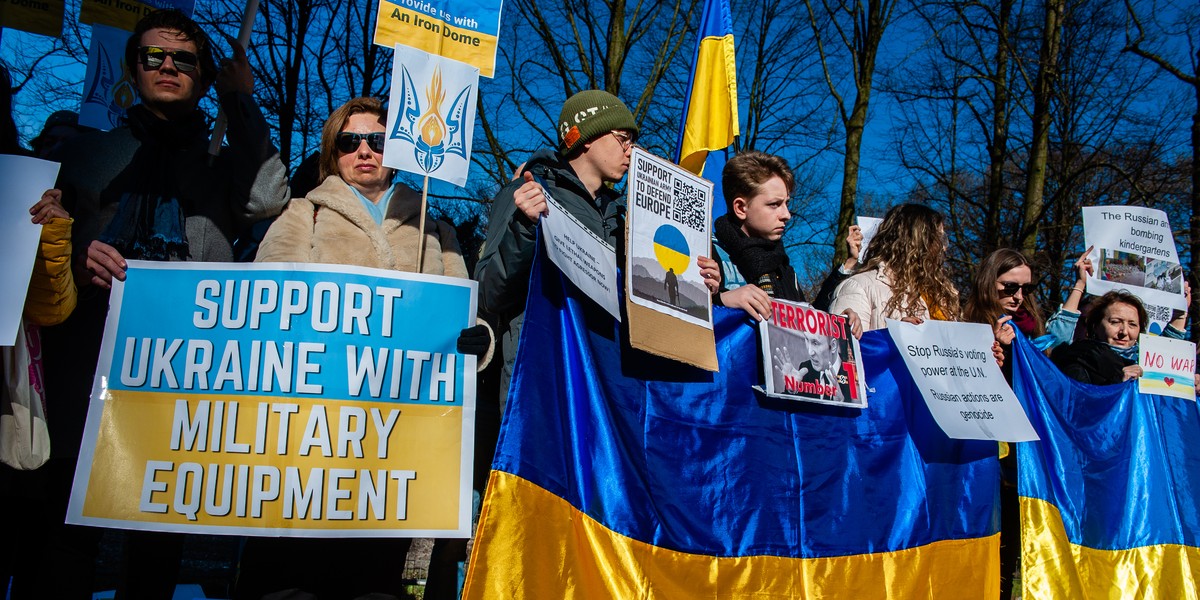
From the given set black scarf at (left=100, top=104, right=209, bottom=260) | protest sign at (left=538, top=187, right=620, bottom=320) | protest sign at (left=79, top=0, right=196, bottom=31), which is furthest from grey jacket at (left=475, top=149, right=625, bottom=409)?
protest sign at (left=79, top=0, right=196, bottom=31)

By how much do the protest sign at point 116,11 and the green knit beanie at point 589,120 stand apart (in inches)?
120

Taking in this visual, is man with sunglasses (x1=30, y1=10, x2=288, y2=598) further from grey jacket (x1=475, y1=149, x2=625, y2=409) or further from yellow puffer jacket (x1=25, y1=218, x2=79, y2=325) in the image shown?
grey jacket (x1=475, y1=149, x2=625, y2=409)

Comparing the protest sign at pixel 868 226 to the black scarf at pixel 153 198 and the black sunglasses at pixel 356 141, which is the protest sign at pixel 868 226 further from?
the black scarf at pixel 153 198

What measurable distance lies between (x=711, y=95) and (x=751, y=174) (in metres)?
2.68

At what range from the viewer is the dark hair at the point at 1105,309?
541 centimetres

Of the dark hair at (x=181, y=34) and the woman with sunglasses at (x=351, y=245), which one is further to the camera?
the dark hair at (x=181, y=34)

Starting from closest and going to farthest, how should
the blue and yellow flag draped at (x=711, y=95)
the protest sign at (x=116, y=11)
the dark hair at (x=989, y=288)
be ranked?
1. the dark hair at (x=989, y=288)
2. the protest sign at (x=116, y=11)
3. the blue and yellow flag draped at (x=711, y=95)

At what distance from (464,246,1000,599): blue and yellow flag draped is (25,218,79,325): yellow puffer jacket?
4.24ft

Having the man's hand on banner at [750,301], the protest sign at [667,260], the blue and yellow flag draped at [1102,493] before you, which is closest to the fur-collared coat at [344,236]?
the protest sign at [667,260]

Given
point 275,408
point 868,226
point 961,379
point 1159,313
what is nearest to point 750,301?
point 961,379

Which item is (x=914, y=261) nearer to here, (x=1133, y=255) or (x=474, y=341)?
(x=474, y=341)

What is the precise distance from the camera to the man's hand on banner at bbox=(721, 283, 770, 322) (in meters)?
3.43

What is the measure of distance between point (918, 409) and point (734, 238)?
1013 millimetres

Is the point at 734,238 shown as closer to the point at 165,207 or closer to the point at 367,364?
the point at 367,364
